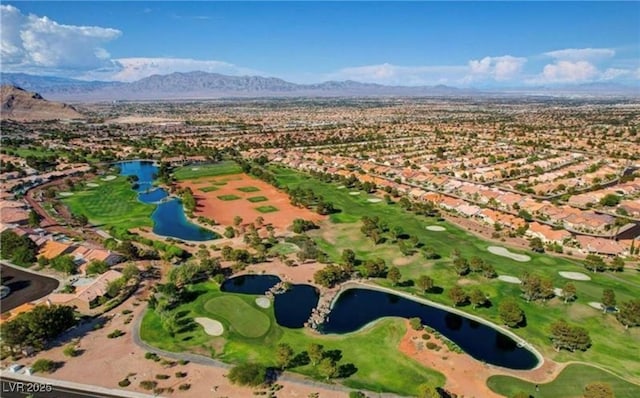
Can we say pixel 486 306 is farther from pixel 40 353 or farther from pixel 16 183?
pixel 16 183

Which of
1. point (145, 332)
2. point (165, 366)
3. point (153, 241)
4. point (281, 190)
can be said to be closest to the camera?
point (165, 366)

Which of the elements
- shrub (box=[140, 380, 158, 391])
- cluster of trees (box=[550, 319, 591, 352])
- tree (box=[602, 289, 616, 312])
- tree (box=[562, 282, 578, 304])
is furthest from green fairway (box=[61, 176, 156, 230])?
tree (box=[602, 289, 616, 312])

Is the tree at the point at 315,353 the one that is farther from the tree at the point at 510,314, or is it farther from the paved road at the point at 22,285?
the paved road at the point at 22,285

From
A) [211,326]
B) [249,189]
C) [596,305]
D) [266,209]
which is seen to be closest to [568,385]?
[596,305]

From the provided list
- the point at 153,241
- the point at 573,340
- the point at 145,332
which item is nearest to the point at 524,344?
the point at 573,340

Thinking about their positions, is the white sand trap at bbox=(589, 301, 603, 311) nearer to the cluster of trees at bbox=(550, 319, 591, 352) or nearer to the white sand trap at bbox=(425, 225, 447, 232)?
the cluster of trees at bbox=(550, 319, 591, 352)

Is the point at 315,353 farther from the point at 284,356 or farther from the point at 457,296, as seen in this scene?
the point at 457,296
